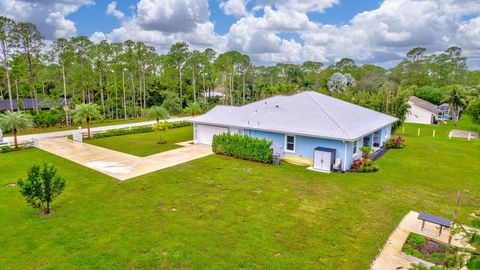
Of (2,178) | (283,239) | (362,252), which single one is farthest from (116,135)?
(362,252)

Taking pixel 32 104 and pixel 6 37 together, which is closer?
pixel 6 37

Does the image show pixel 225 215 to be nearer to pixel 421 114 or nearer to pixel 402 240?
pixel 402 240

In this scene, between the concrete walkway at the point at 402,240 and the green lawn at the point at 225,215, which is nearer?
the concrete walkway at the point at 402,240

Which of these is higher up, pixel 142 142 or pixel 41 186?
pixel 41 186

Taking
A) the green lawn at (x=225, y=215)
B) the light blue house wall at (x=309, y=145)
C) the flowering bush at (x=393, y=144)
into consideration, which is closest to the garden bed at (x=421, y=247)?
the green lawn at (x=225, y=215)

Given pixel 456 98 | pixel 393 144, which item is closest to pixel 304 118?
pixel 393 144

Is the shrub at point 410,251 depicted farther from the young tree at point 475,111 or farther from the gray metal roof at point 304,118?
the young tree at point 475,111

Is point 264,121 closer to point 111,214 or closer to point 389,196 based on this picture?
point 389,196
